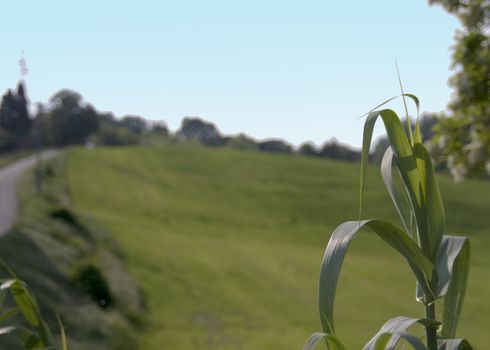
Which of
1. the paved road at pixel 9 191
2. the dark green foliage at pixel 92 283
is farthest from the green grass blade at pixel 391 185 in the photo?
the paved road at pixel 9 191

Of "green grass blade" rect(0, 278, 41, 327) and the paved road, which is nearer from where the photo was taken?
"green grass blade" rect(0, 278, 41, 327)

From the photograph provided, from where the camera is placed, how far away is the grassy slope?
2050cm

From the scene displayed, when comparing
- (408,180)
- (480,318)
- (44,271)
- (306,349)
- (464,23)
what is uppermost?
(464,23)

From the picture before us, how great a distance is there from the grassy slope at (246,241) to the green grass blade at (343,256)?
14947 mm

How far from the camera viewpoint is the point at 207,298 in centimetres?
2253

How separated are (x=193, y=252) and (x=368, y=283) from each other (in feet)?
24.1

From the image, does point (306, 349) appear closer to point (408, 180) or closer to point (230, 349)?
point (408, 180)

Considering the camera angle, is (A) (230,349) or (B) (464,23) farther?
(A) (230,349)

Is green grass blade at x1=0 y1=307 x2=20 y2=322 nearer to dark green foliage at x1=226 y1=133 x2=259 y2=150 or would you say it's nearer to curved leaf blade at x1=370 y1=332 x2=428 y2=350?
curved leaf blade at x1=370 y1=332 x2=428 y2=350

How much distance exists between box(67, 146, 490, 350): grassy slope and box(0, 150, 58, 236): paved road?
10.8ft

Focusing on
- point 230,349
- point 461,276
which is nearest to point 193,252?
point 230,349

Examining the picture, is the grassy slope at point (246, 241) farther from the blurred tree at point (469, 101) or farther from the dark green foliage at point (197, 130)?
the dark green foliage at point (197, 130)

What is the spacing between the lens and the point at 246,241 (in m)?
37.4

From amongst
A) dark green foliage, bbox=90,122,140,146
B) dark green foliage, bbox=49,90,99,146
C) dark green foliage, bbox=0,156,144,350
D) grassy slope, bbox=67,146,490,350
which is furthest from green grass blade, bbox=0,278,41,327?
dark green foliage, bbox=90,122,140,146
